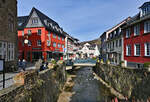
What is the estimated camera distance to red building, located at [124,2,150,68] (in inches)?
618

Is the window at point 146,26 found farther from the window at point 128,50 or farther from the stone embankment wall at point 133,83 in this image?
the stone embankment wall at point 133,83

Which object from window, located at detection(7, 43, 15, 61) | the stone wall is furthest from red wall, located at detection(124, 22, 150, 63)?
window, located at detection(7, 43, 15, 61)

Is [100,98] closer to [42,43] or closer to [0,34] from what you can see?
[0,34]

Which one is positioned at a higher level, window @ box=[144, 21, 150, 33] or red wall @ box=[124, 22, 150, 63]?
window @ box=[144, 21, 150, 33]

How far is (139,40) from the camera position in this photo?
675 inches

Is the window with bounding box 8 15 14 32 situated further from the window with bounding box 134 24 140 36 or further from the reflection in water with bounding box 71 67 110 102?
the window with bounding box 134 24 140 36

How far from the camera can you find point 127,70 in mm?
10109

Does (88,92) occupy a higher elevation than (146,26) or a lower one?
lower

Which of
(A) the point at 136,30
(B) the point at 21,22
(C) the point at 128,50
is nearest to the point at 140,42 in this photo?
(A) the point at 136,30

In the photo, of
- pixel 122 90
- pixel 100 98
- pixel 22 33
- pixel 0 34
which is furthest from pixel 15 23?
pixel 22 33

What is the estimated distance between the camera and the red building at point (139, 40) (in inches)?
618

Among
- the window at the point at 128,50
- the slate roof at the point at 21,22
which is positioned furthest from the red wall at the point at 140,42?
the slate roof at the point at 21,22

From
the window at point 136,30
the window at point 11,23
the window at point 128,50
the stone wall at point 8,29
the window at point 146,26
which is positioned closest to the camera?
the stone wall at point 8,29

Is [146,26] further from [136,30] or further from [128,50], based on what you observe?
[128,50]
